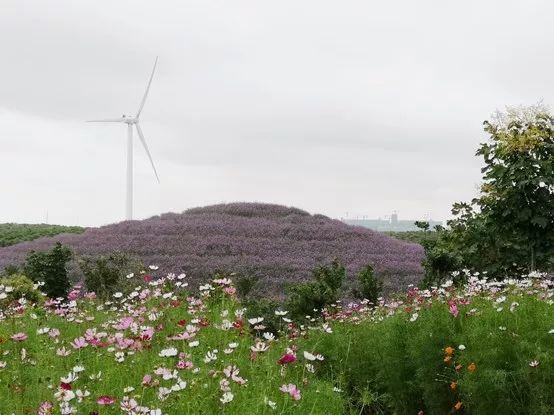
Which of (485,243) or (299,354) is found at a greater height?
(485,243)

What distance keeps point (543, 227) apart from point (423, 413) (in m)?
6.66

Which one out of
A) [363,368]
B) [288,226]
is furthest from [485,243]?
[288,226]

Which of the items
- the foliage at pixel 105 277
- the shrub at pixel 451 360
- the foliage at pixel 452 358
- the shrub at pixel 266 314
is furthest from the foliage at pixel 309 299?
the foliage at pixel 105 277

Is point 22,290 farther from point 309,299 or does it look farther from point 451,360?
point 451,360

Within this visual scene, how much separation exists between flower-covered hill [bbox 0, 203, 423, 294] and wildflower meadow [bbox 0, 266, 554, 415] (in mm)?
9982

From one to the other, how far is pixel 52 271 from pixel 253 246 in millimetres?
8343

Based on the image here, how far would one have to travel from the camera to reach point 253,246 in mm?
22797

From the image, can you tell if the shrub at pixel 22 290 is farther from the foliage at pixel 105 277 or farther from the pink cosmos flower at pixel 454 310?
the pink cosmos flower at pixel 454 310

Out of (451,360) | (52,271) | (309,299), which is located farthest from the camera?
(52,271)

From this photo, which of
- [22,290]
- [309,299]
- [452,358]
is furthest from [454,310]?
[22,290]

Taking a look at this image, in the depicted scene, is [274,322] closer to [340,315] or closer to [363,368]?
[340,315]

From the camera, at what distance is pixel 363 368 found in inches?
324

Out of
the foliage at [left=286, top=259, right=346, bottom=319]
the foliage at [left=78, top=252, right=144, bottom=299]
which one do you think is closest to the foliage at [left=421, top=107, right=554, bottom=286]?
the foliage at [left=286, top=259, right=346, bottom=319]

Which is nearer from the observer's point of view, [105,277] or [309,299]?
[309,299]
